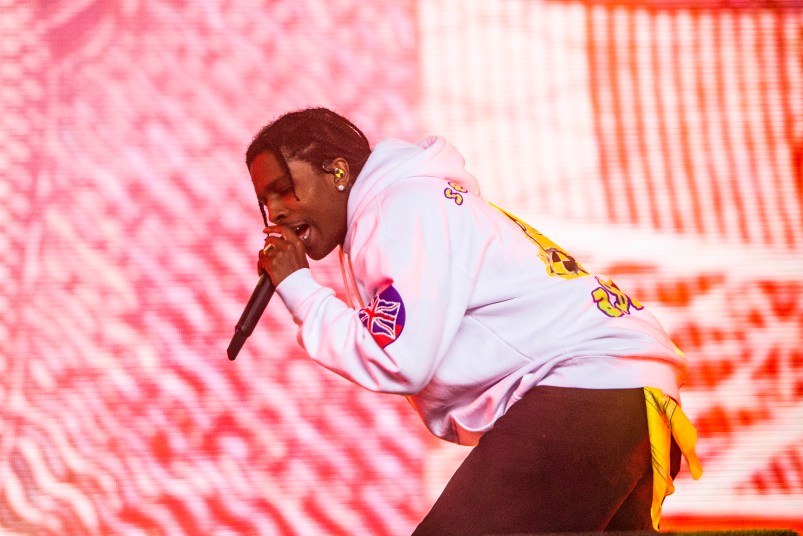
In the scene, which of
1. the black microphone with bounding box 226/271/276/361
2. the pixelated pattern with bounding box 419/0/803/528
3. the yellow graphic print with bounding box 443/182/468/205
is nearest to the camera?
the yellow graphic print with bounding box 443/182/468/205

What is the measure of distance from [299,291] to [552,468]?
17.7 inches

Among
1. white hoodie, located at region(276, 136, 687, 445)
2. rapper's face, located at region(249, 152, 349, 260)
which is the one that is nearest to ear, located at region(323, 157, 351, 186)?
rapper's face, located at region(249, 152, 349, 260)

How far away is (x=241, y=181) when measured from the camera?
246cm

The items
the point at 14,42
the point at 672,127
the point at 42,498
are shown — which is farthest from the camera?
the point at 672,127

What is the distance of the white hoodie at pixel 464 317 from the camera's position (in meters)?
1.23

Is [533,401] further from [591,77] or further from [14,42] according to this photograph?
[14,42]

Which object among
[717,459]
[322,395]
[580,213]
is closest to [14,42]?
[322,395]

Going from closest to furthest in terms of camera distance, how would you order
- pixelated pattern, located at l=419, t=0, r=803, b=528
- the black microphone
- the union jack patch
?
the union jack patch → the black microphone → pixelated pattern, located at l=419, t=0, r=803, b=528

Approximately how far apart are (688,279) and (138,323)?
1547 millimetres

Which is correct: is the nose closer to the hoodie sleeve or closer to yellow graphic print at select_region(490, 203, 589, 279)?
the hoodie sleeve

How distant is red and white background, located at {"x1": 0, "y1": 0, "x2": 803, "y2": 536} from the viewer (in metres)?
2.33

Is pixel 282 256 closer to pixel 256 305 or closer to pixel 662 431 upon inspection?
pixel 256 305

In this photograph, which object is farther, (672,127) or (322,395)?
(672,127)

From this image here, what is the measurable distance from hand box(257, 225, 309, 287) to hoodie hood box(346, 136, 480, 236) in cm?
9
